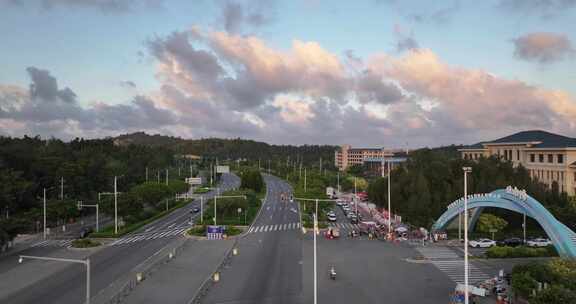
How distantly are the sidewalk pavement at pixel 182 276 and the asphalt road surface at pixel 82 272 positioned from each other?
2.88 meters

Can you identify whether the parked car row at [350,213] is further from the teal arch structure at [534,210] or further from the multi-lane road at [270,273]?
the teal arch structure at [534,210]

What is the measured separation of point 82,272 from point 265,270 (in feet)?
47.5

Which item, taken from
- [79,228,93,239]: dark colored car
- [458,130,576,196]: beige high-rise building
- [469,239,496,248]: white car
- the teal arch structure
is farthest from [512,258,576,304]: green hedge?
[79,228,93,239]: dark colored car

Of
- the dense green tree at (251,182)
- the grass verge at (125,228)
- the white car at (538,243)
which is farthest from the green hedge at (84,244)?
the dense green tree at (251,182)

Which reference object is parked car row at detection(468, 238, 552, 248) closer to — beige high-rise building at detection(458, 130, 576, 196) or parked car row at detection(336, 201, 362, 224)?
beige high-rise building at detection(458, 130, 576, 196)

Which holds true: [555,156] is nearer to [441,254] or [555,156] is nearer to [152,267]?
[441,254]

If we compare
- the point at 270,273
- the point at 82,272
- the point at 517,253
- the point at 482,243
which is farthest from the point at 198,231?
the point at 517,253

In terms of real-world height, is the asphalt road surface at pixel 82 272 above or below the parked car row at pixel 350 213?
below

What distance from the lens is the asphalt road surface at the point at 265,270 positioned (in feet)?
92.8

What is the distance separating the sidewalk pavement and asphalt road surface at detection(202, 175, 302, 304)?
5.13 feet

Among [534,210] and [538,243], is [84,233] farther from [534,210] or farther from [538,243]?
[538,243]

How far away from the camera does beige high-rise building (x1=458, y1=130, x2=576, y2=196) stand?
6862 cm

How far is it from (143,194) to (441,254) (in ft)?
152

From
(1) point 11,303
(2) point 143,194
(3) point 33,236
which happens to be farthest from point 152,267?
(2) point 143,194
